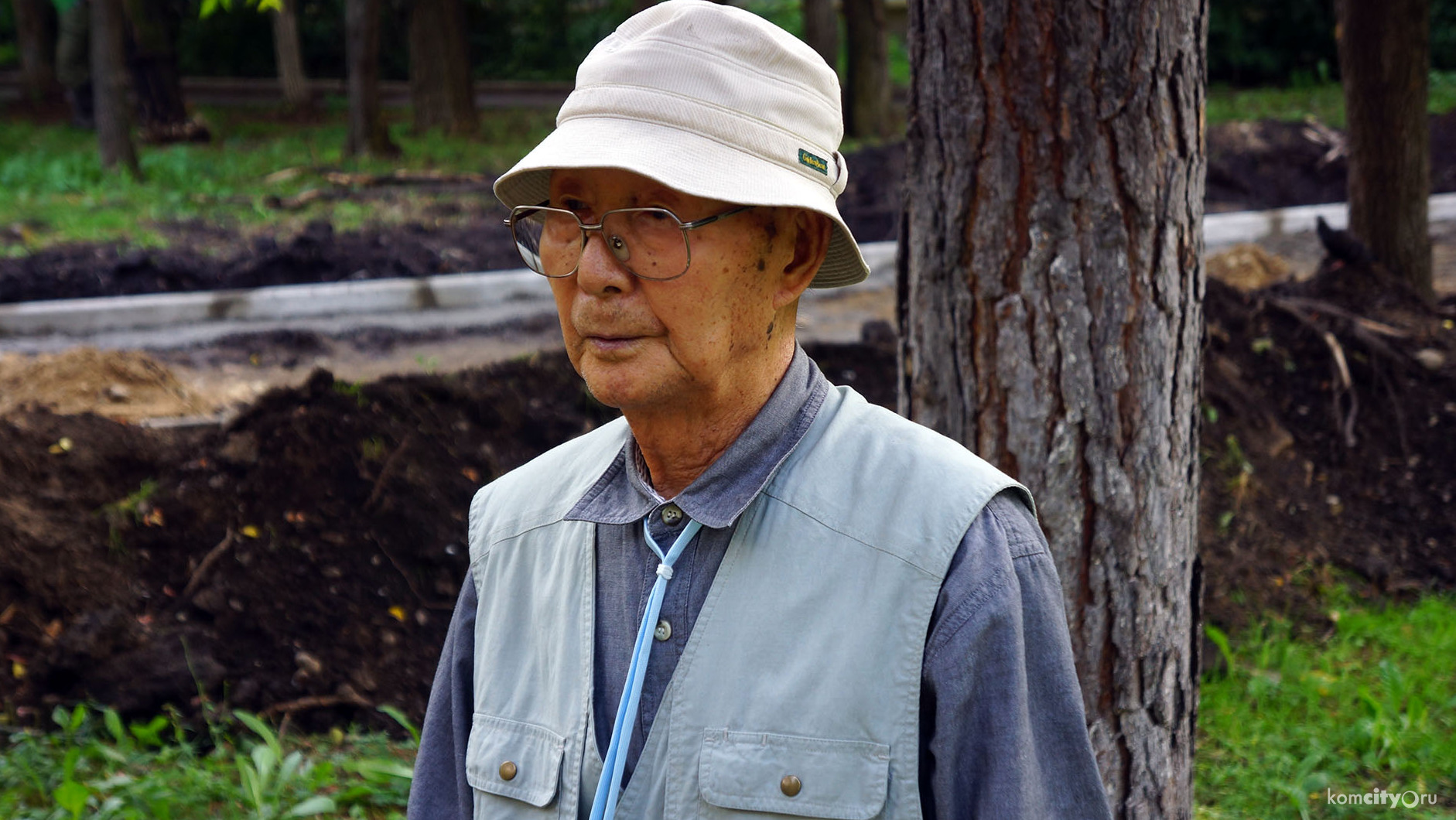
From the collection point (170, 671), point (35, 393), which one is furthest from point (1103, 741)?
point (35, 393)

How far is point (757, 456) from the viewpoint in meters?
1.60

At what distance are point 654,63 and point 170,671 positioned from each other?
3306 mm

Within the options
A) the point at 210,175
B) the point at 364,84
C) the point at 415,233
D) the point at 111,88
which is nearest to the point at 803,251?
the point at 415,233

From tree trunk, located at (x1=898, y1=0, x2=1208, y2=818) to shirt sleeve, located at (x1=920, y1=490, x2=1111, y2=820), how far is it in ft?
3.94

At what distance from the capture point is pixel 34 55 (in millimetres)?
20219

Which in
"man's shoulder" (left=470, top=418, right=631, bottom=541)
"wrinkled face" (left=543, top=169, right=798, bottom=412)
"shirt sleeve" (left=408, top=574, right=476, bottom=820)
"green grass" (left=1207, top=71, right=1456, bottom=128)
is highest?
"green grass" (left=1207, top=71, right=1456, bottom=128)

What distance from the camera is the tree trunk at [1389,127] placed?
22.0 ft

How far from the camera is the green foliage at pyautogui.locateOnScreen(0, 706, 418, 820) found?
3.35 m

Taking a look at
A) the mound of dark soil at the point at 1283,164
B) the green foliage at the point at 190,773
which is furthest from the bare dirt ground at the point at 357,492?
the mound of dark soil at the point at 1283,164

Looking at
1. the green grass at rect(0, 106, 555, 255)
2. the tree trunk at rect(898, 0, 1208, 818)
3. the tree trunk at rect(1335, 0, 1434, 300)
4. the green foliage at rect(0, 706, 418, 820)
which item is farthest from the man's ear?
the green grass at rect(0, 106, 555, 255)

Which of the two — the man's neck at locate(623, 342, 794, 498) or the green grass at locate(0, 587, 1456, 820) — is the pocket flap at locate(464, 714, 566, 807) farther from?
the green grass at locate(0, 587, 1456, 820)

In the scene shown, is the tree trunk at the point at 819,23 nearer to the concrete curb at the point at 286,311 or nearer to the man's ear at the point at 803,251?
the concrete curb at the point at 286,311

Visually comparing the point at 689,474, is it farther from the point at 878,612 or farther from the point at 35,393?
the point at 35,393

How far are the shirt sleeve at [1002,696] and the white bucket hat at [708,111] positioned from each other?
496 millimetres
